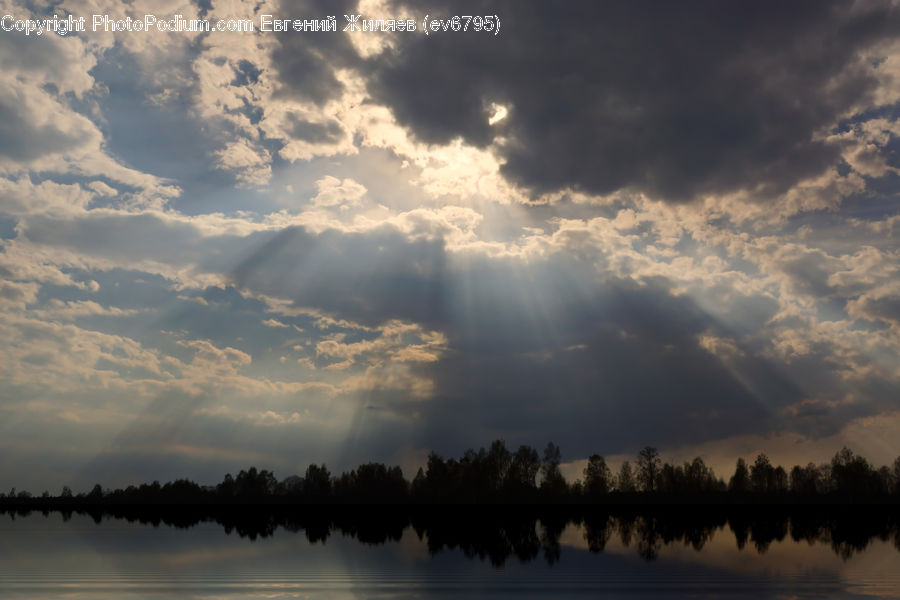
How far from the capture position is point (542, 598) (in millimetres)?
33062

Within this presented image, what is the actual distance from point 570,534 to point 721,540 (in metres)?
17.5

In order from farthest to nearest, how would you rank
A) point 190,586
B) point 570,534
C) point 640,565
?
point 570,534 < point 640,565 < point 190,586

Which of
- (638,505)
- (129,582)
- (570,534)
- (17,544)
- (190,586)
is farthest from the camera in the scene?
(638,505)

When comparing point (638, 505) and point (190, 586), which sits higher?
point (190, 586)

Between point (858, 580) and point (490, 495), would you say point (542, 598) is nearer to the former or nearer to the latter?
point (858, 580)

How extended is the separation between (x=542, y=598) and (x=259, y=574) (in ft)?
65.2

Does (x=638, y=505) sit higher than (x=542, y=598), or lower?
lower

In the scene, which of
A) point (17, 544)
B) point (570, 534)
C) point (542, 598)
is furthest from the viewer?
point (570, 534)

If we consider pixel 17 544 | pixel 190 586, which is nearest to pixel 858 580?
pixel 190 586

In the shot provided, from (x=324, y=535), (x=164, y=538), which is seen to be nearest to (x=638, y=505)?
(x=324, y=535)

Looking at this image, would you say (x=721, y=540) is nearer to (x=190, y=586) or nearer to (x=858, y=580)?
(x=858, y=580)

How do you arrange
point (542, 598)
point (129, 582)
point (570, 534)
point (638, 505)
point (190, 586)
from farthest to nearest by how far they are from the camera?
point (638, 505) < point (570, 534) < point (129, 582) < point (190, 586) < point (542, 598)

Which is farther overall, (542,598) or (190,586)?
(190,586)

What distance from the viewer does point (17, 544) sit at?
7025 centimetres
